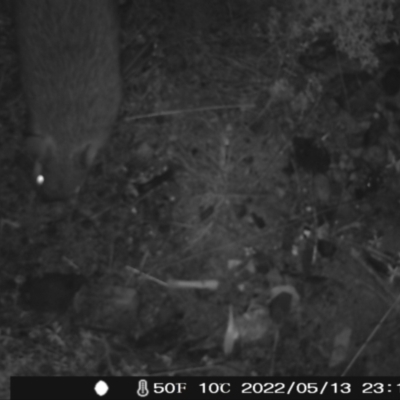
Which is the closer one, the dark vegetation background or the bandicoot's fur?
the bandicoot's fur

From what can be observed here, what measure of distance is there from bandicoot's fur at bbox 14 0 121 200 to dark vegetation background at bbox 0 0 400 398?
82 millimetres

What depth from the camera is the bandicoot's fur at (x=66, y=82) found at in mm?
2232

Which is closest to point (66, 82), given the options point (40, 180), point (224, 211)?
point (40, 180)

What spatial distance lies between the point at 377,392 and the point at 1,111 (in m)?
1.78

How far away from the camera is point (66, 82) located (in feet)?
7.41

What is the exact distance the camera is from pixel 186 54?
247 centimetres

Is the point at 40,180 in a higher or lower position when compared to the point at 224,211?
higher

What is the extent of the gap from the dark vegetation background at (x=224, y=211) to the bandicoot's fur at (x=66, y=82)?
3.2 inches

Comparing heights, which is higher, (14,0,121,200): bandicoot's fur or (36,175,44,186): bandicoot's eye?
(14,0,121,200): bandicoot's fur

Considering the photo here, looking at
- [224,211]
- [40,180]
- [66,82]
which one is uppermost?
[66,82]

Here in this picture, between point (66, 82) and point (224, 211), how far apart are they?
2.46ft

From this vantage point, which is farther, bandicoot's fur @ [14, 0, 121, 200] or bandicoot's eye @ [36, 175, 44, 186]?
bandicoot's eye @ [36, 175, 44, 186]

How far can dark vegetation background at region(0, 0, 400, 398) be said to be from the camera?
2408mm

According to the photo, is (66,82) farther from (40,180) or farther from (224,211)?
(224,211)
